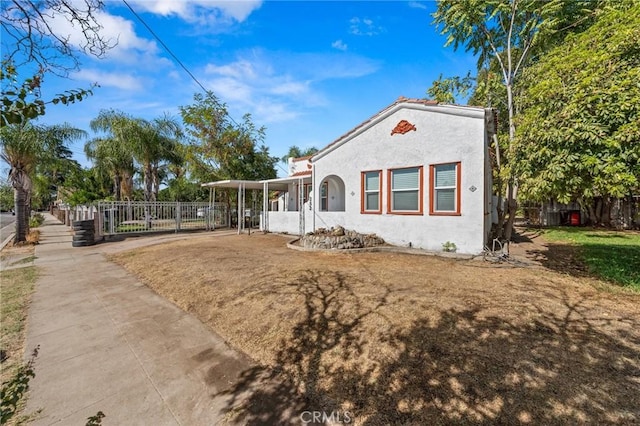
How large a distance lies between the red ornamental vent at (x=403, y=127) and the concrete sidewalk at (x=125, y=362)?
28.2 feet

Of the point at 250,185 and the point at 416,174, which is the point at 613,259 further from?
the point at 250,185

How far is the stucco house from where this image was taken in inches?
327

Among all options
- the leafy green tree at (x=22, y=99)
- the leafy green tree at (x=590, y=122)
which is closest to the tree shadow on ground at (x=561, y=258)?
the leafy green tree at (x=590, y=122)

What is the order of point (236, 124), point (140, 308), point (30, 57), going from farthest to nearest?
point (236, 124) → point (140, 308) → point (30, 57)

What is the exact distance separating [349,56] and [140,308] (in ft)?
35.5

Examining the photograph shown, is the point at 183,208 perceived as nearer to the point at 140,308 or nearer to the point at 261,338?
the point at 140,308

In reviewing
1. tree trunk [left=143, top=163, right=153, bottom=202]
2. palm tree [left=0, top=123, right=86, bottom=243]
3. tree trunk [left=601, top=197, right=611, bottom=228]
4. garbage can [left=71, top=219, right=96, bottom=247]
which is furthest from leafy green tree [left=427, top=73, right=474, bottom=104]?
tree trunk [left=143, top=163, right=153, bottom=202]

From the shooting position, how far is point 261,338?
12.6 feet

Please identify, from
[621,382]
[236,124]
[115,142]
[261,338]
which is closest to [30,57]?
[261,338]

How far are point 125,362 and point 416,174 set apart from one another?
9.02 m

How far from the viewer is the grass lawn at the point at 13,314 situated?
3.37m

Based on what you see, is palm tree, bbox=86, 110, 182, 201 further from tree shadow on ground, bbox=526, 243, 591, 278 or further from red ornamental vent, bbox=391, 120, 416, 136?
tree shadow on ground, bbox=526, 243, 591, 278

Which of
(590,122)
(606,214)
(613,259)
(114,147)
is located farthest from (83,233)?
(606,214)

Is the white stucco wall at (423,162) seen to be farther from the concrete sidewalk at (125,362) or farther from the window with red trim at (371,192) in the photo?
the concrete sidewalk at (125,362)
